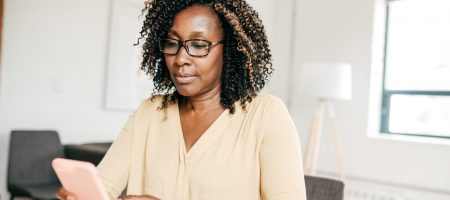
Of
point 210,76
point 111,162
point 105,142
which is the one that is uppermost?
point 210,76

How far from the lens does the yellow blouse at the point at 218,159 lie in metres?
0.99

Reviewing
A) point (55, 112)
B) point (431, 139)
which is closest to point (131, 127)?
point (55, 112)

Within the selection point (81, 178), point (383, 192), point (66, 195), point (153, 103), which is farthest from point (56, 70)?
point (383, 192)

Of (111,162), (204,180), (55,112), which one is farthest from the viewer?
(55,112)

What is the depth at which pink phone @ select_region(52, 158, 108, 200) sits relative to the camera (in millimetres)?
797

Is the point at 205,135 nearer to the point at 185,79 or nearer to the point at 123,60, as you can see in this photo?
the point at 185,79

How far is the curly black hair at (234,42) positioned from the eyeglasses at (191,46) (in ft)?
0.24

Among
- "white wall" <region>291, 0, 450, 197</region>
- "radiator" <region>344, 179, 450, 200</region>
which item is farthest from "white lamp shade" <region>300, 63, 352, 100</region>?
"radiator" <region>344, 179, 450, 200</region>

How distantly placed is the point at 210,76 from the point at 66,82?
2661 mm

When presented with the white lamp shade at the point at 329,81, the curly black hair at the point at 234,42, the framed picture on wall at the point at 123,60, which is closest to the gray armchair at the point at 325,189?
the curly black hair at the point at 234,42

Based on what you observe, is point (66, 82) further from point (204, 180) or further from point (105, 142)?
point (204, 180)

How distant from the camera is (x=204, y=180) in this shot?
1.02 m

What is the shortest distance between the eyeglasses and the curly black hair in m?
0.07

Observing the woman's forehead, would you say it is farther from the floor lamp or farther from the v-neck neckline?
the floor lamp
